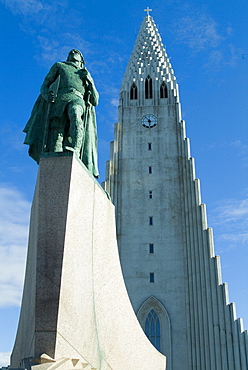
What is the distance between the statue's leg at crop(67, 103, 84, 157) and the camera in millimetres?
8461

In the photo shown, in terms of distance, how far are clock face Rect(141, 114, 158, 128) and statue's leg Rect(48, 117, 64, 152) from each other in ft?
94.8

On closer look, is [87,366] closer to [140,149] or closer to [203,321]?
[203,321]

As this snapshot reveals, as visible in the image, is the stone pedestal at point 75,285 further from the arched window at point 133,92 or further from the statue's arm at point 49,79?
the arched window at point 133,92

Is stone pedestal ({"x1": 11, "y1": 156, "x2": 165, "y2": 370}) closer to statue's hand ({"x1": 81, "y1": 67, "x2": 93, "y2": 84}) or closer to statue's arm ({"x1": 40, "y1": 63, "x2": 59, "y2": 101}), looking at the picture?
statue's arm ({"x1": 40, "y1": 63, "x2": 59, "y2": 101})

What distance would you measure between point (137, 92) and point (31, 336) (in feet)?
113

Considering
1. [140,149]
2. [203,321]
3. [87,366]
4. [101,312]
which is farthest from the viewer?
[140,149]

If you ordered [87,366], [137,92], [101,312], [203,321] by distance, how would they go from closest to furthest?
[87,366] → [101,312] → [203,321] → [137,92]

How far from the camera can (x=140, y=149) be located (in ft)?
118

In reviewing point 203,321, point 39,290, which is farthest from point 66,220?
point 203,321

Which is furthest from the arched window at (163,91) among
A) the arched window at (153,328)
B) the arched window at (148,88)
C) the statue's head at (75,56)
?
the statue's head at (75,56)

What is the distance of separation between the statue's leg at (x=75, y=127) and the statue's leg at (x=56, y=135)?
0.23 m

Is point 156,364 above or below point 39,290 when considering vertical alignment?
below

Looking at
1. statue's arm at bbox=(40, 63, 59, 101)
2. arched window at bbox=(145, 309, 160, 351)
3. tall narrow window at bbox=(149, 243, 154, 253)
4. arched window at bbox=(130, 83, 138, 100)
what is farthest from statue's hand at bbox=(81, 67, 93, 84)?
arched window at bbox=(130, 83, 138, 100)

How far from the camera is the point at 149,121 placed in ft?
123
